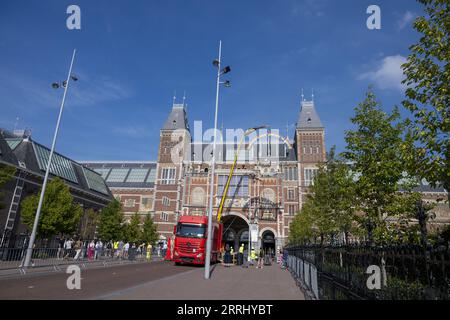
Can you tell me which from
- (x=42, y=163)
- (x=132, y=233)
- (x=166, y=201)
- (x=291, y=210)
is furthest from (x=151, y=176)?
(x=291, y=210)

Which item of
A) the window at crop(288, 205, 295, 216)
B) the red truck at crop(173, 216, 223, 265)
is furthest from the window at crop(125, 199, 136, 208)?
the red truck at crop(173, 216, 223, 265)

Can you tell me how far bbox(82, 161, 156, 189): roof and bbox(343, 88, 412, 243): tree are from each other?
5419 cm

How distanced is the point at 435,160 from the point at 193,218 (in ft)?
57.0

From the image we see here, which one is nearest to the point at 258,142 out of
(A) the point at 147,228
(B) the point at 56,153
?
(A) the point at 147,228

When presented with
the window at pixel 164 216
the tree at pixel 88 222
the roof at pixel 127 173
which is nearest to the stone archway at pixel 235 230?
the window at pixel 164 216

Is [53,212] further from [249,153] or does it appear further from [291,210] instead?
[291,210]

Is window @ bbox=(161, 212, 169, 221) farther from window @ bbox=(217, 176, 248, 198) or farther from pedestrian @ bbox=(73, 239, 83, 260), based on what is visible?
pedestrian @ bbox=(73, 239, 83, 260)

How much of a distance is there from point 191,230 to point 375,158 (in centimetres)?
1373

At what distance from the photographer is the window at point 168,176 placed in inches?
2299

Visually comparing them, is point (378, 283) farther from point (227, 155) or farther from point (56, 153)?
point (227, 155)

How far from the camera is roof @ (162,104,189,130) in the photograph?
62.6 metres

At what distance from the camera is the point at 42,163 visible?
1310 inches

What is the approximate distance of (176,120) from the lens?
63594 millimetres
